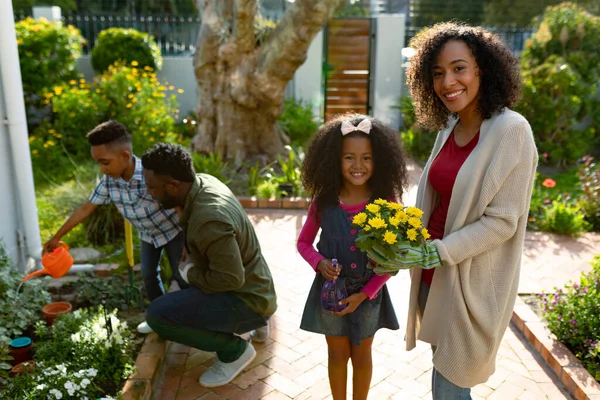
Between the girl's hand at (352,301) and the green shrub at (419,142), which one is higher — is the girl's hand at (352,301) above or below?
above

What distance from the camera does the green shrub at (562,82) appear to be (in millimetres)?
8594

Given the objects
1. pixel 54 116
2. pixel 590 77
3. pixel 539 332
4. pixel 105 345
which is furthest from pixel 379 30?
pixel 105 345

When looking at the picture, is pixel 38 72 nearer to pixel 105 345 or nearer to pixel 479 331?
pixel 105 345

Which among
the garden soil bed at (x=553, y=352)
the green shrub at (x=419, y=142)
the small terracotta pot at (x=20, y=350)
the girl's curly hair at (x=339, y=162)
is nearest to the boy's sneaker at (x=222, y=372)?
the small terracotta pot at (x=20, y=350)

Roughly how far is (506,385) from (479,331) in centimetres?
138

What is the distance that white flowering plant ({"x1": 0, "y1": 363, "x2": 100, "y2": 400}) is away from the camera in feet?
8.28

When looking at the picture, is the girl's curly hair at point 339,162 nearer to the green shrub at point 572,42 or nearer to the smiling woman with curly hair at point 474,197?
Result: the smiling woman with curly hair at point 474,197

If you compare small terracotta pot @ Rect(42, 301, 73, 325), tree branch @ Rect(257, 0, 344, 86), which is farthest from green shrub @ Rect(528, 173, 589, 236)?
small terracotta pot @ Rect(42, 301, 73, 325)

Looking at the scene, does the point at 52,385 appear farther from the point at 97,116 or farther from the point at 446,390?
the point at 97,116

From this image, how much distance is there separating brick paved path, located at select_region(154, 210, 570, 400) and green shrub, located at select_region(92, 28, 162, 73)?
8117mm

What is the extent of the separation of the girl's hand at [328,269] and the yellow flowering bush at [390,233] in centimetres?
40

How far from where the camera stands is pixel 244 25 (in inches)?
289

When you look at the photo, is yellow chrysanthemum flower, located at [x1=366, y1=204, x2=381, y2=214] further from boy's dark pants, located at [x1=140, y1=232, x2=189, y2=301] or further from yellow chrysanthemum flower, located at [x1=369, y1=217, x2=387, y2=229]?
boy's dark pants, located at [x1=140, y1=232, x2=189, y2=301]

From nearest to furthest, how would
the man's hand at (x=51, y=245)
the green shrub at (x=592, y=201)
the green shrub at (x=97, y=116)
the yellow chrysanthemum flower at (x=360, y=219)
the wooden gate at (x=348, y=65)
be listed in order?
the yellow chrysanthemum flower at (x=360, y=219) → the man's hand at (x=51, y=245) → the green shrub at (x=592, y=201) → the green shrub at (x=97, y=116) → the wooden gate at (x=348, y=65)
